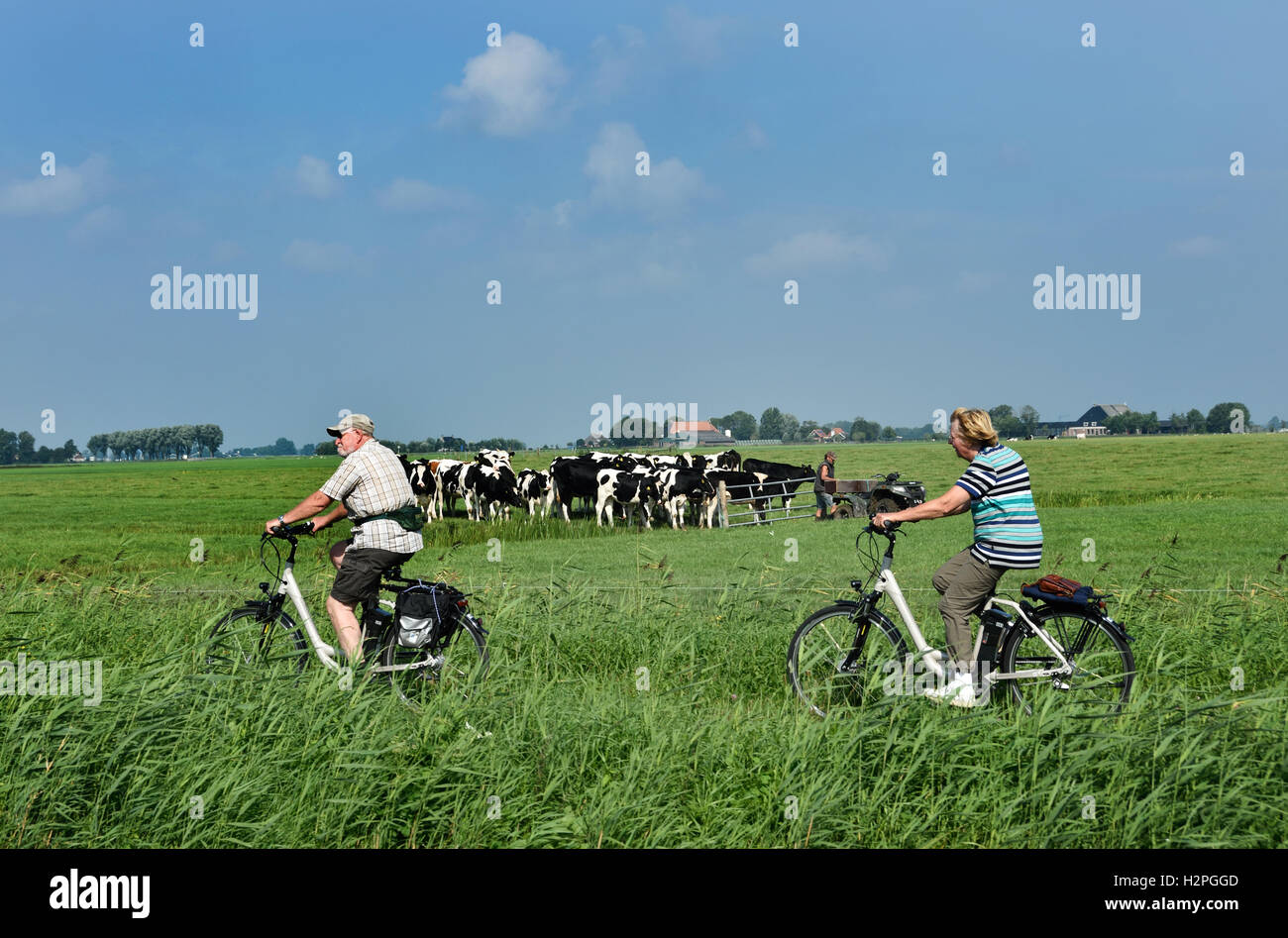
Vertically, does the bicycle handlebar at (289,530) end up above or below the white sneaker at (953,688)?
above

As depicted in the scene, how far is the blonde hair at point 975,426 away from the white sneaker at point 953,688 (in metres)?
1.45

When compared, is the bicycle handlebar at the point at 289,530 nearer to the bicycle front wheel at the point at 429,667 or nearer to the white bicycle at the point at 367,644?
the white bicycle at the point at 367,644

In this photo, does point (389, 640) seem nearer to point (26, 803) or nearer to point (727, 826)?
point (26, 803)

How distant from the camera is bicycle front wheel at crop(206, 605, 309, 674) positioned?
6.94m

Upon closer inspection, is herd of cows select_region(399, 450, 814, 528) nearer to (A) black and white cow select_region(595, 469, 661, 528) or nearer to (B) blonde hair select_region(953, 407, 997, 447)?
(A) black and white cow select_region(595, 469, 661, 528)

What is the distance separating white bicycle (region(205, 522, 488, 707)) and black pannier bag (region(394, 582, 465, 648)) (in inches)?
0.5

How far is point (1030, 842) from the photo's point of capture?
4.65 m

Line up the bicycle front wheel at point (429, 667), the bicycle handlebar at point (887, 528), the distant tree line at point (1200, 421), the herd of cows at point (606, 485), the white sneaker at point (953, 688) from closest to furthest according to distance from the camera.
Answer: the white sneaker at point (953, 688), the bicycle handlebar at point (887, 528), the bicycle front wheel at point (429, 667), the herd of cows at point (606, 485), the distant tree line at point (1200, 421)

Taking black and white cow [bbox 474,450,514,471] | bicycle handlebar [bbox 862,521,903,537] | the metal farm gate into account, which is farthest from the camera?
black and white cow [bbox 474,450,514,471]

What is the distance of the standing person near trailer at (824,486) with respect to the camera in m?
29.2

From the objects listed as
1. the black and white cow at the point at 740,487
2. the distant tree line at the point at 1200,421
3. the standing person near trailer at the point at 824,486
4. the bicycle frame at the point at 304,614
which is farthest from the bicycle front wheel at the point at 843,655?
the distant tree line at the point at 1200,421

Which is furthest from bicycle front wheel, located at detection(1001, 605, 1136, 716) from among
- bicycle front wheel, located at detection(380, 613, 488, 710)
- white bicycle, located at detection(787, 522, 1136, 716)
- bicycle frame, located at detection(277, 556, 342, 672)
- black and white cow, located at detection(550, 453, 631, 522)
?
black and white cow, located at detection(550, 453, 631, 522)

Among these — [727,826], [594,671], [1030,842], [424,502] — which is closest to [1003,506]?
[1030,842]
